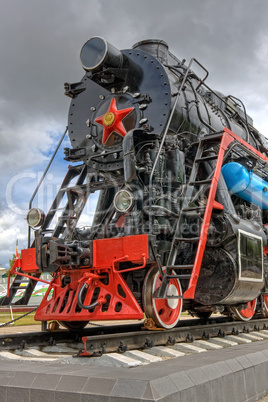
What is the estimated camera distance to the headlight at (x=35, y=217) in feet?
19.1

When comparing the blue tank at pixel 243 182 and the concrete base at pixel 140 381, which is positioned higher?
the blue tank at pixel 243 182

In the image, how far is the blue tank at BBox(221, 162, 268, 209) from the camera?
603 centimetres

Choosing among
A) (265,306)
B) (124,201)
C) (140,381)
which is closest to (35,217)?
(124,201)

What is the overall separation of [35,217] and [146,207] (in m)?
1.71

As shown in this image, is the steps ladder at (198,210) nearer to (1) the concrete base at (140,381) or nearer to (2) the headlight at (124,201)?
(2) the headlight at (124,201)

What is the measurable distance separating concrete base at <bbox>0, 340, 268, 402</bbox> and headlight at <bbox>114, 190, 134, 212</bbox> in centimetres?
182

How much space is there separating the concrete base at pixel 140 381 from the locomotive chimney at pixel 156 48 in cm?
431

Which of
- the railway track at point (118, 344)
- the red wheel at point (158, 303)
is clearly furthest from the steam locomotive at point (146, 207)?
the railway track at point (118, 344)

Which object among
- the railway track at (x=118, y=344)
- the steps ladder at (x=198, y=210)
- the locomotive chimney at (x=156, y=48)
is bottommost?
the railway track at (x=118, y=344)

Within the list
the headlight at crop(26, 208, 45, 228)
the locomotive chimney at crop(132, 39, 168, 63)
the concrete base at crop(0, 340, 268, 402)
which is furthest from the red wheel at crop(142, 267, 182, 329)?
the locomotive chimney at crop(132, 39, 168, 63)

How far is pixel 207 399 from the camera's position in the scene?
2.99 meters

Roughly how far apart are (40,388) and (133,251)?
190cm

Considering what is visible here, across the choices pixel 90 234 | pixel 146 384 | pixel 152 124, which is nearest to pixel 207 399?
pixel 146 384

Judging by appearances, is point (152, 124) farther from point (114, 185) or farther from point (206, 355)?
point (206, 355)
